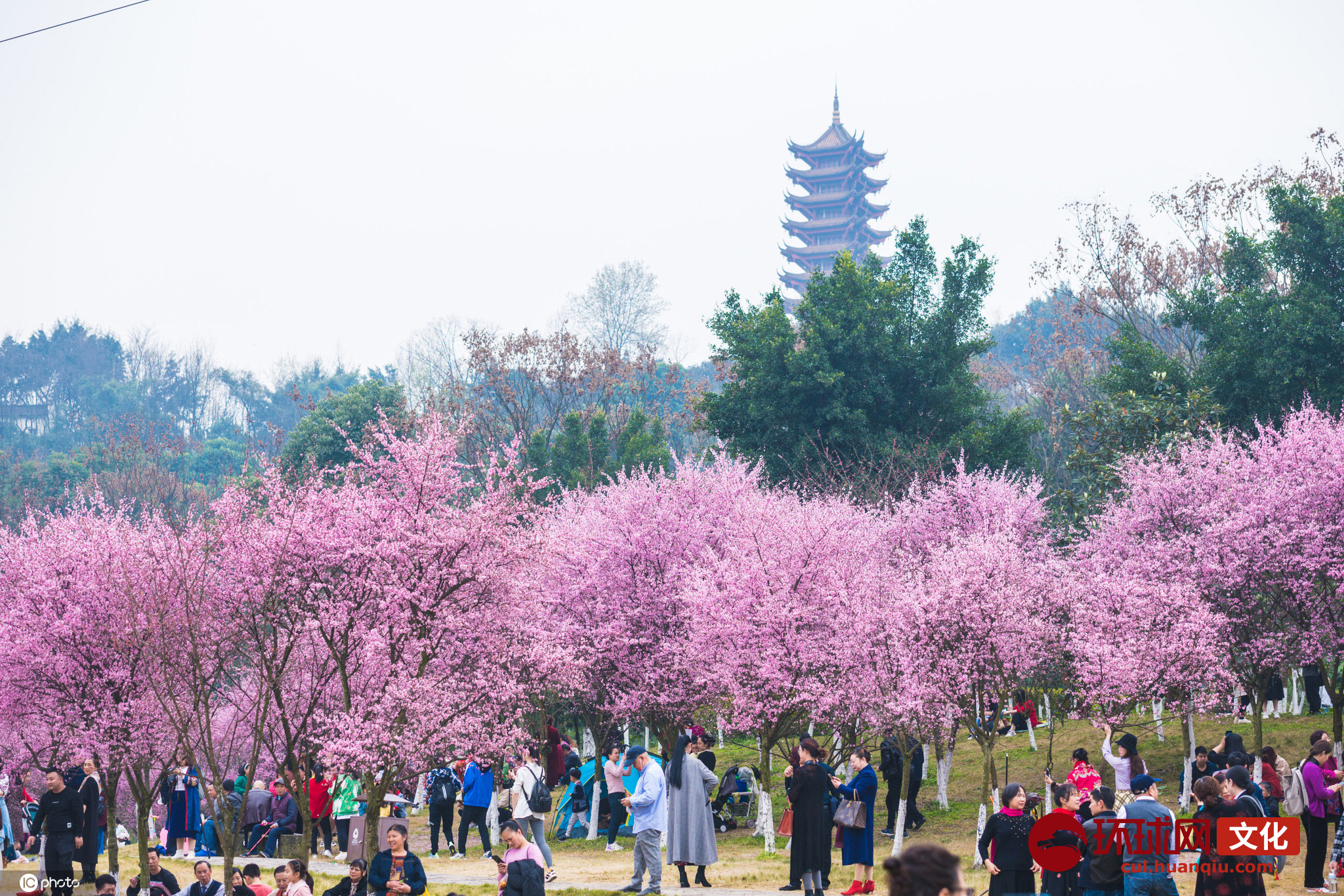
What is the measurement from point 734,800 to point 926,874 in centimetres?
1638

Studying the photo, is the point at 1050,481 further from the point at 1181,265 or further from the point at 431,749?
the point at 431,749

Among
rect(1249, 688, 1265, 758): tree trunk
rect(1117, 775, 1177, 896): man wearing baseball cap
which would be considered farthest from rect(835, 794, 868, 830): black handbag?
rect(1249, 688, 1265, 758): tree trunk

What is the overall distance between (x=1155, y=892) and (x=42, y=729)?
1657cm

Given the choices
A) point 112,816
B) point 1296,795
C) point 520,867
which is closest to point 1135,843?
point 1296,795

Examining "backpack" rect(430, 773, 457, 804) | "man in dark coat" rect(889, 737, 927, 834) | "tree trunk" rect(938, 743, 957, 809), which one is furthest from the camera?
"tree trunk" rect(938, 743, 957, 809)

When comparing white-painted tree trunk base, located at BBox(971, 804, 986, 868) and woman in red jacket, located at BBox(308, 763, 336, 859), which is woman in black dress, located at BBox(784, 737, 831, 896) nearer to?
white-painted tree trunk base, located at BBox(971, 804, 986, 868)

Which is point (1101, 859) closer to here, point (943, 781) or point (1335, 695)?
point (943, 781)

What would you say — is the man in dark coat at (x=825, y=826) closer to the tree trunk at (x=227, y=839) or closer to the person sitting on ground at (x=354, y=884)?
the person sitting on ground at (x=354, y=884)

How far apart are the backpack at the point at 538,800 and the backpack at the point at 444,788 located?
2822 millimetres

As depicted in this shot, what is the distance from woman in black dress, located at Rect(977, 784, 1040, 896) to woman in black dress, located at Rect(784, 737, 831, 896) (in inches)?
104

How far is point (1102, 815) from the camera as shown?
365 inches

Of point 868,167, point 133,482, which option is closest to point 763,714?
point 133,482

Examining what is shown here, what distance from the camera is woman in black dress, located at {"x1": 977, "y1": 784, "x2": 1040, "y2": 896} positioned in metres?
9.49

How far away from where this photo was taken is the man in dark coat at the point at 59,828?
12602 mm
